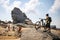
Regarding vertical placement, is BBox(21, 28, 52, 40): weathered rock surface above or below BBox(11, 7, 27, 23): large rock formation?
below

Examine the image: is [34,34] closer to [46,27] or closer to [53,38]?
[53,38]

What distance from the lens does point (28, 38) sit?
6082 mm

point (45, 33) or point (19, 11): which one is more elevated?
point (19, 11)

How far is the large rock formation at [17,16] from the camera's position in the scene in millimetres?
20444

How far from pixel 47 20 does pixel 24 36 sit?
1.36 meters

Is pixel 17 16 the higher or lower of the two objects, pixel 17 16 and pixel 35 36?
the higher

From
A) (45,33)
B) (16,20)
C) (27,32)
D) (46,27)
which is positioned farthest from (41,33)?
(16,20)

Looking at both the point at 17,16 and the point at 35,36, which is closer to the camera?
the point at 35,36

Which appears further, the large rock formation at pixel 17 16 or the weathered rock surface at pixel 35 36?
the large rock formation at pixel 17 16

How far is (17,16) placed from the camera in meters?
21.0

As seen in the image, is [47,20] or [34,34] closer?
[34,34]

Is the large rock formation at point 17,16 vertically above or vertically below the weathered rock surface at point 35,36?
above

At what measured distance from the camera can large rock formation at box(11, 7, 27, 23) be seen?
2044cm

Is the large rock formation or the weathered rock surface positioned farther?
the large rock formation
